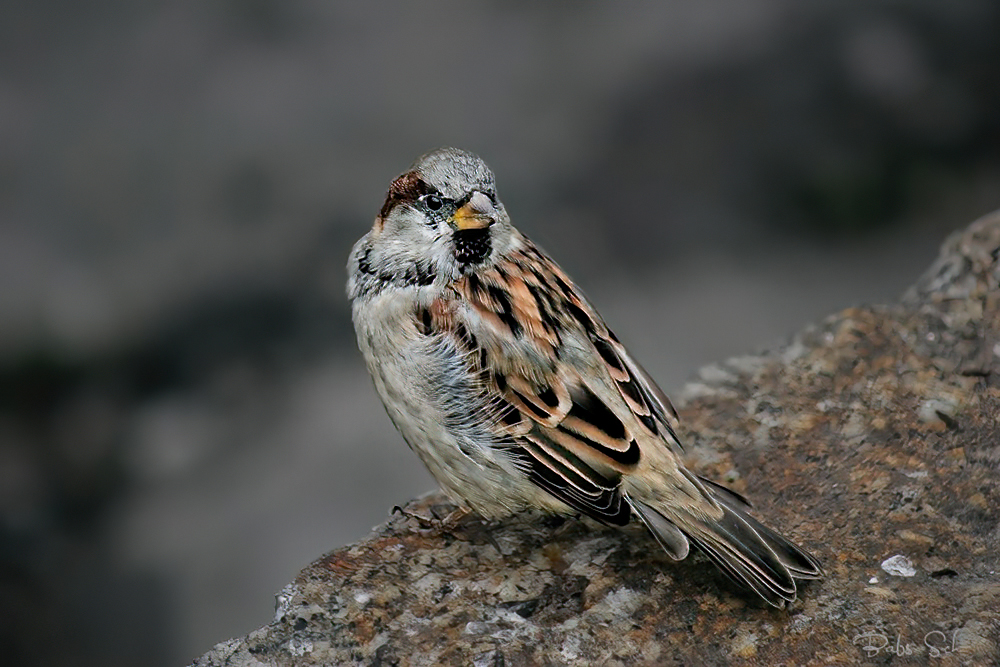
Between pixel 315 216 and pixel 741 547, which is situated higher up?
pixel 315 216

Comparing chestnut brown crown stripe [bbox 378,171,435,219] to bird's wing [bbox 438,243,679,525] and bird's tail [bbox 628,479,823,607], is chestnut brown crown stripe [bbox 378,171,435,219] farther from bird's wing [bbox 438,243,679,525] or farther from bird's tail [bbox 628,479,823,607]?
bird's tail [bbox 628,479,823,607]

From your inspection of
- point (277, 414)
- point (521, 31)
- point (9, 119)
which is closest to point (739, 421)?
point (277, 414)

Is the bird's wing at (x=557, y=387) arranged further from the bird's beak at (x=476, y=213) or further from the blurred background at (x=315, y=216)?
the blurred background at (x=315, y=216)

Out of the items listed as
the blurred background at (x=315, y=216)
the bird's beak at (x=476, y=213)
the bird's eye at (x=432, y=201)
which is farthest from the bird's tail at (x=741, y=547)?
the blurred background at (x=315, y=216)

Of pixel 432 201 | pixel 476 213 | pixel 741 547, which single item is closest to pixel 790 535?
pixel 741 547

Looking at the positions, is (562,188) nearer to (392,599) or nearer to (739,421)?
(739,421)

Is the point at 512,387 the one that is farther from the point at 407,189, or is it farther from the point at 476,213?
the point at 407,189

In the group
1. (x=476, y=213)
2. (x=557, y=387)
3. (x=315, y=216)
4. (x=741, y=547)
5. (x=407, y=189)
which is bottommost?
(x=741, y=547)
